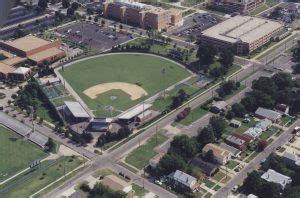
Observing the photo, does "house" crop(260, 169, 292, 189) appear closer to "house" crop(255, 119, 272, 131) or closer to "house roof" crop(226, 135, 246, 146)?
"house roof" crop(226, 135, 246, 146)

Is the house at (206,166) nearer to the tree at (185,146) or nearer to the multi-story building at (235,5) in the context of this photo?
the tree at (185,146)

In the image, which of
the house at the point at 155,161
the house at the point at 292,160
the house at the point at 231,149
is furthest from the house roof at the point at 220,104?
the house at the point at 155,161

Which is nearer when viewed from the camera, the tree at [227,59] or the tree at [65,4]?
the tree at [227,59]

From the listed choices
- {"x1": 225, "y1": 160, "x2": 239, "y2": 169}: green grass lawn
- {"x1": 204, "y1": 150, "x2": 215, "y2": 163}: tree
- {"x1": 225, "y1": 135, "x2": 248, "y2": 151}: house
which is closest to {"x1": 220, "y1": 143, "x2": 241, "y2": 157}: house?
{"x1": 225, "y1": 135, "x2": 248, "y2": 151}: house

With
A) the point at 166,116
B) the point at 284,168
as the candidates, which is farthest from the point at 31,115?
the point at 284,168

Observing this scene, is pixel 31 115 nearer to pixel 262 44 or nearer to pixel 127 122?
pixel 127 122

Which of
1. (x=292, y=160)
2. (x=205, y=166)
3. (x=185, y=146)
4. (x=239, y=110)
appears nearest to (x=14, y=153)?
(x=185, y=146)

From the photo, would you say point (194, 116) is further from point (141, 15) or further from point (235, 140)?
point (141, 15)
